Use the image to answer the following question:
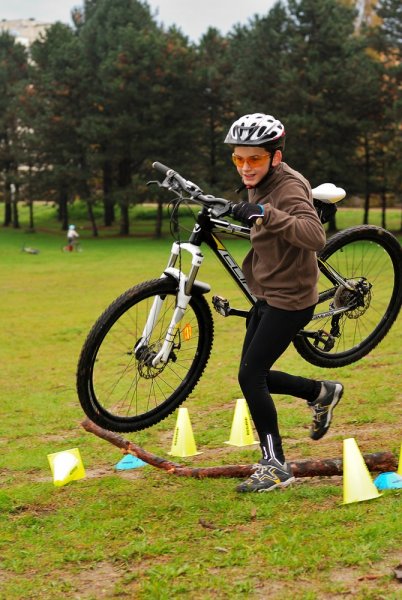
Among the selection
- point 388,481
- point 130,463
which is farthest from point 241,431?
point 388,481

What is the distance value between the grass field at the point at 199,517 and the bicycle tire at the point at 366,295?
72 centimetres

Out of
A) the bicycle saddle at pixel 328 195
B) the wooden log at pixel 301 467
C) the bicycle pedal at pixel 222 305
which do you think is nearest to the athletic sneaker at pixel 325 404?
the wooden log at pixel 301 467

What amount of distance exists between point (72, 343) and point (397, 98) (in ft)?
116

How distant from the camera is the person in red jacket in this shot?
4.81 meters

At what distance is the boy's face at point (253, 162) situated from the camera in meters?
4.96

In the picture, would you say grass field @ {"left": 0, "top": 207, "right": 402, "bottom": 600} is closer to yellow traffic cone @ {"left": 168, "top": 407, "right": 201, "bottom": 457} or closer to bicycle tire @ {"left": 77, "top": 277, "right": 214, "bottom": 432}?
yellow traffic cone @ {"left": 168, "top": 407, "right": 201, "bottom": 457}

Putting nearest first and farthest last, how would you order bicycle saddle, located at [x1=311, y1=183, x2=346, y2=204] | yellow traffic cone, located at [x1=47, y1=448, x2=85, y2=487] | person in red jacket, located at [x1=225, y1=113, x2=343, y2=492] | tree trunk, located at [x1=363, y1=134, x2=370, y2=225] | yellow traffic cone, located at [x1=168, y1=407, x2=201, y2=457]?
person in red jacket, located at [x1=225, y1=113, x2=343, y2=492] < yellow traffic cone, located at [x1=47, y1=448, x2=85, y2=487] < bicycle saddle, located at [x1=311, y1=183, x2=346, y2=204] < yellow traffic cone, located at [x1=168, y1=407, x2=201, y2=457] < tree trunk, located at [x1=363, y1=134, x2=370, y2=225]

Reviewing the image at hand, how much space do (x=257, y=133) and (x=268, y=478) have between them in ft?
7.39

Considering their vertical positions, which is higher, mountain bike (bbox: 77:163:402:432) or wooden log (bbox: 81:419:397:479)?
mountain bike (bbox: 77:163:402:432)

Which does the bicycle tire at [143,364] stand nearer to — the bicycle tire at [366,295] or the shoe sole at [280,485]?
the bicycle tire at [366,295]

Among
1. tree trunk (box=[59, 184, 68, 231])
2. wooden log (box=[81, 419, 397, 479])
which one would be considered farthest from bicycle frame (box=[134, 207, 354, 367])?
tree trunk (box=[59, 184, 68, 231])

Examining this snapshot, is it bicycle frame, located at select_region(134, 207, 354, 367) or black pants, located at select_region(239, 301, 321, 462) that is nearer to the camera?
black pants, located at select_region(239, 301, 321, 462)

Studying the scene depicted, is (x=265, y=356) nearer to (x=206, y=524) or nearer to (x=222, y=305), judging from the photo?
(x=222, y=305)

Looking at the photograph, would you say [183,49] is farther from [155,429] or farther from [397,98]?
[155,429]
